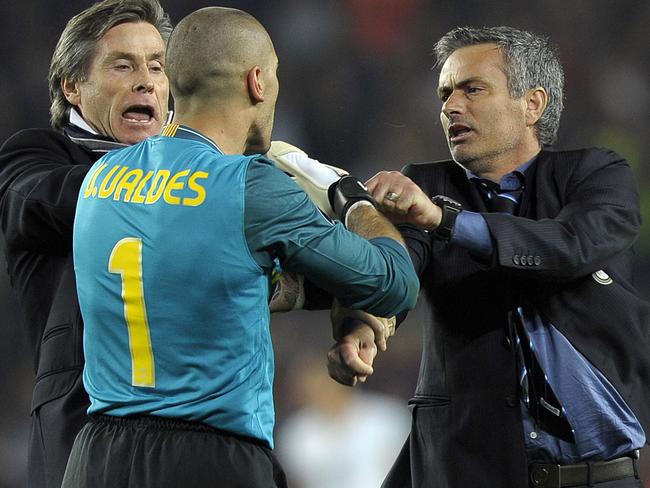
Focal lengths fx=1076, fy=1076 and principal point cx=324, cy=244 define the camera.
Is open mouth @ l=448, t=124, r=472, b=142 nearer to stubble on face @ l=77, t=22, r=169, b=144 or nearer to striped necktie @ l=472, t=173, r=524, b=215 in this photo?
striped necktie @ l=472, t=173, r=524, b=215

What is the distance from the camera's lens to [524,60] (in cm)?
282

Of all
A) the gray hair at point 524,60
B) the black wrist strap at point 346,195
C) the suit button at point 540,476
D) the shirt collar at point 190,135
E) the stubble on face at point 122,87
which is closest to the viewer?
the shirt collar at point 190,135

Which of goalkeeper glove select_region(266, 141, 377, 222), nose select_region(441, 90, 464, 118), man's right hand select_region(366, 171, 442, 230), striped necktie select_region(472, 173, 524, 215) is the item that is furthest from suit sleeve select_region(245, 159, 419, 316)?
nose select_region(441, 90, 464, 118)

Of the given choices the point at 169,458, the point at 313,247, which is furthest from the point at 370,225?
the point at 169,458

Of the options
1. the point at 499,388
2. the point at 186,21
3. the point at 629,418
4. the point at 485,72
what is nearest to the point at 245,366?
the point at 186,21

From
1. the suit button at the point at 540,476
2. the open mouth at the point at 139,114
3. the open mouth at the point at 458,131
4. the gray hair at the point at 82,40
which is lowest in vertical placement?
the suit button at the point at 540,476

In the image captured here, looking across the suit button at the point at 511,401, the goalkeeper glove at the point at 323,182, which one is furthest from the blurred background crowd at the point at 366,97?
the goalkeeper glove at the point at 323,182

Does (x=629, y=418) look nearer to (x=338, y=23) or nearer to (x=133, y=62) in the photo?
(x=133, y=62)

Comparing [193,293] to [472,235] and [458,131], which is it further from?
[458,131]

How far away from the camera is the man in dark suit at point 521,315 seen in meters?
2.42

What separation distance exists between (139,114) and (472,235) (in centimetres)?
90

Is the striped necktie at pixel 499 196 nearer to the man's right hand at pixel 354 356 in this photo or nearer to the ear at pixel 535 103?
the ear at pixel 535 103

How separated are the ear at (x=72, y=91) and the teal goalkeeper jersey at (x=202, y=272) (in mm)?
818

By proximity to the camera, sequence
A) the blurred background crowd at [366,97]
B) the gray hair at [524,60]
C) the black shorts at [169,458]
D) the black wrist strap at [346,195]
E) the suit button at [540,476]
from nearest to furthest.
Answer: the black shorts at [169,458] → the black wrist strap at [346,195] → the suit button at [540,476] → the gray hair at [524,60] → the blurred background crowd at [366,97]
